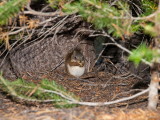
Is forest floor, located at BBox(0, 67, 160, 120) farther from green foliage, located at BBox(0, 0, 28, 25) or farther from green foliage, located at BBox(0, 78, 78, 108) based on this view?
green foliage, located at BBox(0, 0, 28, 25)

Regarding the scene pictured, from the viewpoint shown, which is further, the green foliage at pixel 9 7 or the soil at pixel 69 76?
the soil at pixel 69 76

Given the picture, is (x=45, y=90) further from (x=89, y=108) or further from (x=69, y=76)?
(x=69, y=76)

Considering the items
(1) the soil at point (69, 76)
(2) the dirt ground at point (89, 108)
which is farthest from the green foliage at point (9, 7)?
(2) the dirt ground at point (89, 108)

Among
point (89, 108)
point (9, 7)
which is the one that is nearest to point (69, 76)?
point (89, 108)

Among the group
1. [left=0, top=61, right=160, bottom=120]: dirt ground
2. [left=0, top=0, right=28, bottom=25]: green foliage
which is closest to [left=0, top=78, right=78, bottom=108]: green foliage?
[left=0, top=61, right=160, bottom=120]: dirt ground

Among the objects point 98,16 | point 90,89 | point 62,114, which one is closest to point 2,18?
point 98,16

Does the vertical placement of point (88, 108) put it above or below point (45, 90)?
below

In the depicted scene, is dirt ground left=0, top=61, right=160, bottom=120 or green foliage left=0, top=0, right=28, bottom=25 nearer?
green foliage left=0, top=0, right=28, bottom=25

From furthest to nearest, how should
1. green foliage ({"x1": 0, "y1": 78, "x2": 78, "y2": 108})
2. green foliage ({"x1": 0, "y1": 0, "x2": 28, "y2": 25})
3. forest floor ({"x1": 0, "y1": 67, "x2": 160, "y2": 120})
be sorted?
1. green foliage ({"x1": 0, "y1": 78, "x2": 78, "y2": 108})
2. forest floor ({"x1": 0, "y1": 67, "x2": 160, "y2": 120})
3. green foliage ({"x1": 0, "y1": 0, "x2": 28, "y2": 25})

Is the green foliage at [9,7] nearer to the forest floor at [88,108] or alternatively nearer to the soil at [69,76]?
the soil at [69,76]

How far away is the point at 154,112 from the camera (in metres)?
3.31

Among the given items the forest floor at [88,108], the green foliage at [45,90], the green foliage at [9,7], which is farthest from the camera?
the green foliage at [45,90]

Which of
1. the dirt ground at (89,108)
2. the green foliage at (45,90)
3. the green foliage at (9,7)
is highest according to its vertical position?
the green foliage at (9,7)

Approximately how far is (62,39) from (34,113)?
2.97 meters
